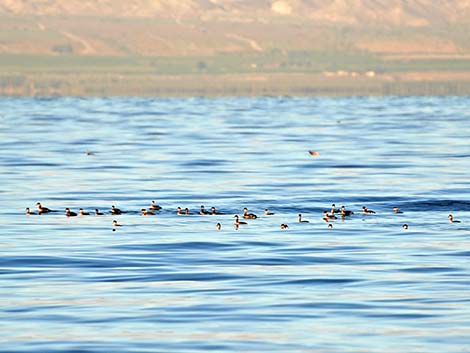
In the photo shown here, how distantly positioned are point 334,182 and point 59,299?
35.1 meters

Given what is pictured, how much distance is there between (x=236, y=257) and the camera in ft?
136

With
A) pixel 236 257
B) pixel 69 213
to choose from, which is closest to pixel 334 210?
pixel 69 213

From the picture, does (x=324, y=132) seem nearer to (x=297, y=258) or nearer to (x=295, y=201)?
(x=295, y=201)

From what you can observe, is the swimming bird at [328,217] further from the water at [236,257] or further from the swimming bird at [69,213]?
the swimming bird at [69,213]

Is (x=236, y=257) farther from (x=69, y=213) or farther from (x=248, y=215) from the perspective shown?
(x=69, y=213)

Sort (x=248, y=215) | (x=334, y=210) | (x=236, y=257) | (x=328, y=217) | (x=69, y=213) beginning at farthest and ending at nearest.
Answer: (x=334, y=210) → (x=69, y=213) → (x=248, y=215) → (x=328, y=217) → (x=236, y=257)

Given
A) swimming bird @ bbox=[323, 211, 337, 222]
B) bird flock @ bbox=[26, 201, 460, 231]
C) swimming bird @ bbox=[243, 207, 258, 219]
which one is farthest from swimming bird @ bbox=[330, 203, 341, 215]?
swimming bird @ bbox=[243, 207, 258, 219]

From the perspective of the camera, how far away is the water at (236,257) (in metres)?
30.4

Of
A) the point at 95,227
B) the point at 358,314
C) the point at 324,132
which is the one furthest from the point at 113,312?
the point at 324,132

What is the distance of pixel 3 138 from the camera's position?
11175 centimetres

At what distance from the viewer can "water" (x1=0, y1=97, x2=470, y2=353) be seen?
30.4 meters

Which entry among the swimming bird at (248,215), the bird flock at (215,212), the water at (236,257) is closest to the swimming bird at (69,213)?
the bird flock at (215,212)

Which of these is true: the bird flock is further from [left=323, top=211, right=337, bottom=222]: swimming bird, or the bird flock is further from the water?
the water

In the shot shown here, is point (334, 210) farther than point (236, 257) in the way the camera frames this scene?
Yes
